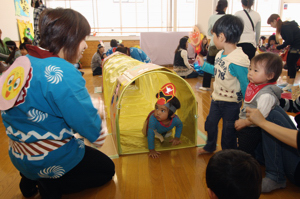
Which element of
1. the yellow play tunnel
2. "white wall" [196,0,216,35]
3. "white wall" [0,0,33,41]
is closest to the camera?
the yellow play tunnel

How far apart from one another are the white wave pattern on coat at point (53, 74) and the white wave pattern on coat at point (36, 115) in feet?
0.71

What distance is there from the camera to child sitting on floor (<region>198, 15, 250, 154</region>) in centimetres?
183

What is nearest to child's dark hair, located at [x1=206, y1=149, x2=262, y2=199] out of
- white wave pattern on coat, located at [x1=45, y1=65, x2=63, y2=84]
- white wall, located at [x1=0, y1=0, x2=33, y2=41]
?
white wave pattern on coat, located at [x1=45, y1=65, x2=63, y2=84]

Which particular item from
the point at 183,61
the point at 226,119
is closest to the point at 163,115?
the point at 226,119

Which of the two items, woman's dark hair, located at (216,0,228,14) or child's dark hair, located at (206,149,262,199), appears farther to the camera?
woman's dark hair, located at (216,0,228,14)

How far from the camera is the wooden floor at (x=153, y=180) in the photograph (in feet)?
5.53

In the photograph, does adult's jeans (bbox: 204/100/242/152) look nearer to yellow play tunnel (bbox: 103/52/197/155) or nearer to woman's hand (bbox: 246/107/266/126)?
yellow play tunnel (bbox: 103/52/197/155)

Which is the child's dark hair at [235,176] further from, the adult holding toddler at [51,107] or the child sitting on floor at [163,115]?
the child sitting on floor at [163,115]

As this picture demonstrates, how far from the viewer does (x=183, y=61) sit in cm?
588

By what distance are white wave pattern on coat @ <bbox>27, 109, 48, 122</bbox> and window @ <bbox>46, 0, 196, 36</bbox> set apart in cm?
971

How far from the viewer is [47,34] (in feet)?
4.21

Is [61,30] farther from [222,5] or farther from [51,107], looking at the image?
[222,5]

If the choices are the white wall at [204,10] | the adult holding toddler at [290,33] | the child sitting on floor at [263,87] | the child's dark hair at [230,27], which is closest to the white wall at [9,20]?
the child's dark hair at [230,27]

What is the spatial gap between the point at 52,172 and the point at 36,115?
43cm
